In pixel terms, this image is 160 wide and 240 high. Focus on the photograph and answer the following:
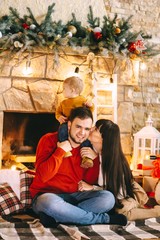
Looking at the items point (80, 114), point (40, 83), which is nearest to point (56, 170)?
point (80, 114)

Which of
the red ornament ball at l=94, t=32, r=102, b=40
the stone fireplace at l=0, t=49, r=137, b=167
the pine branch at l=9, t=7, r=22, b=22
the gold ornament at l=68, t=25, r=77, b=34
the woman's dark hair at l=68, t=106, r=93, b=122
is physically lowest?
the woman's dark hair at l=68, t=106, r=93, b=122

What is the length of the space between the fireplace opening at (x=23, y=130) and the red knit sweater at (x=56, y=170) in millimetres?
1538

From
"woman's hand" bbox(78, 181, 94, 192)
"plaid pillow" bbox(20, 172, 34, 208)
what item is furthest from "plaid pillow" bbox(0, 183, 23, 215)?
"woman's hand" bbox(78, 181, 94, 192)

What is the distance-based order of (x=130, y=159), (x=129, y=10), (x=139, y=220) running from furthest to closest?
(x=129, y=10) → (x=130, y=159) → (x=139, y=220)

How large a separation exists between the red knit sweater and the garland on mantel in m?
1.38

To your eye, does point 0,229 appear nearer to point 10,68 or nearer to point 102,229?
point 102,229

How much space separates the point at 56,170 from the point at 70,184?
25cm

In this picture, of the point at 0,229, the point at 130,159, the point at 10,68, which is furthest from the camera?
the point at 130,159

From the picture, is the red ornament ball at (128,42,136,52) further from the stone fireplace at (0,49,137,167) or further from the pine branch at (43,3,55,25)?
the pine branch at (43,3,55,25)

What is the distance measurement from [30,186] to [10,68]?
1.61 metres

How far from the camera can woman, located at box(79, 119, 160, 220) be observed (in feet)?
10.7

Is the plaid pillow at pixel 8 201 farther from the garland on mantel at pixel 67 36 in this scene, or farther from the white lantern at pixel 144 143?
the white lantern at pixel 144 143

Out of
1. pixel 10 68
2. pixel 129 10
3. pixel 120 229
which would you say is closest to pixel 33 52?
pixel 10 68

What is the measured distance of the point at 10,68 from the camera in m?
4.41
